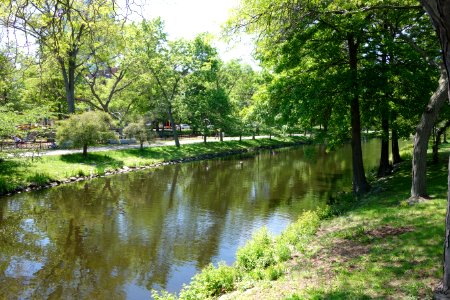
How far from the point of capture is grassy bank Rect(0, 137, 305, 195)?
22.8 metres

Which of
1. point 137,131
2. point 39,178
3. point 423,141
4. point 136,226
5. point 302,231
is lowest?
point 136,226

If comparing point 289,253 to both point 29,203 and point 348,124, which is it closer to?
point 348,124

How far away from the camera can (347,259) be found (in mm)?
8188

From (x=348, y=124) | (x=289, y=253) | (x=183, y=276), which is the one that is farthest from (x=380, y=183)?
(x=183, y=276)

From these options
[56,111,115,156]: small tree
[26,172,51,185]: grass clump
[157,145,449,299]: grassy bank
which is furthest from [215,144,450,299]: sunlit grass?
[56,111,115,156]: small tree

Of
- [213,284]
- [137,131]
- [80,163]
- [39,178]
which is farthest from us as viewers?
[137,131]

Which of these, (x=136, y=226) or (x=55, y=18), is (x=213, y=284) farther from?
(x=136, y=226)

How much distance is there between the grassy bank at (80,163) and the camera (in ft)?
74.7

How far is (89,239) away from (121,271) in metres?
3.36

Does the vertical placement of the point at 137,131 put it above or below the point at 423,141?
above

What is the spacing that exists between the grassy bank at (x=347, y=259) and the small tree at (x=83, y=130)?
73.0 feet

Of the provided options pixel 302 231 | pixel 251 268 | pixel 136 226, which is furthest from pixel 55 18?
pixel 136 226

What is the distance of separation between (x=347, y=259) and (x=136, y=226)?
32.6ft

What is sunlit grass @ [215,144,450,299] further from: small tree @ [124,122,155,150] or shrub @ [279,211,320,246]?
small tree @ [124,122,155,150]
